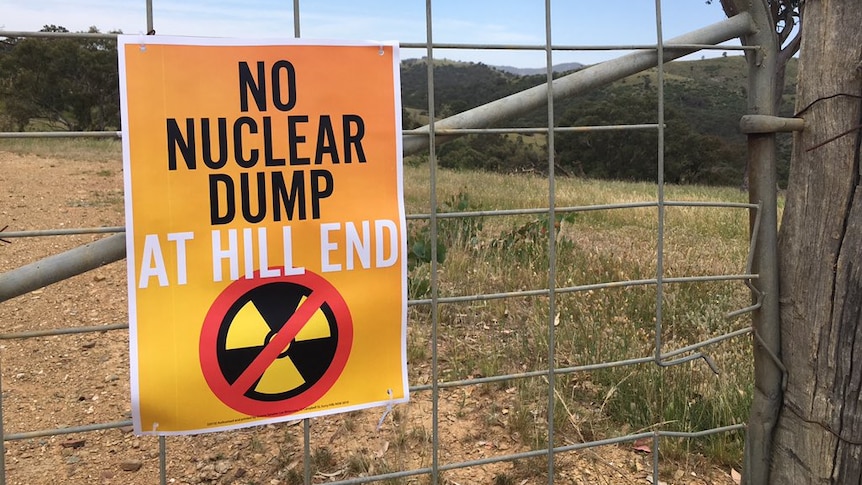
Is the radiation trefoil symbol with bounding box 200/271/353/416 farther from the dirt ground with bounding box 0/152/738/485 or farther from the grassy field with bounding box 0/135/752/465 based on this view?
the dirt ground with bounding box 0/152/738/485

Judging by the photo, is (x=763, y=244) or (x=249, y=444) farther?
(x=249, y=444)

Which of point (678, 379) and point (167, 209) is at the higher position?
point (167, 209)

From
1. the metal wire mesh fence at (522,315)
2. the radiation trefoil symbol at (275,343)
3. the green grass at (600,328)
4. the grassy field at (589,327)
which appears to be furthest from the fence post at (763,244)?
the radiation trefoil symbol at (275,343)

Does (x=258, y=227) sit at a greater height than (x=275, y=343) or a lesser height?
greater

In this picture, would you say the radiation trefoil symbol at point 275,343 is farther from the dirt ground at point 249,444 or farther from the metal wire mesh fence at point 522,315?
the dirt ground at point 249,444

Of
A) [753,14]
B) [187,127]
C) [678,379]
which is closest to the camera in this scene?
[187,127]

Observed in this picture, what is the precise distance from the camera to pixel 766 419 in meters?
1.88

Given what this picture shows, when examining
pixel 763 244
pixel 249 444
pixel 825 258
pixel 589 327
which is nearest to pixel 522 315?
pixel 589 327

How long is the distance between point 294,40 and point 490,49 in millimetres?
470

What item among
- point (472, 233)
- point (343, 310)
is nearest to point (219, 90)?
point (343, 310)

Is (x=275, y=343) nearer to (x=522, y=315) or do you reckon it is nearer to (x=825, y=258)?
(x=825, y=258)

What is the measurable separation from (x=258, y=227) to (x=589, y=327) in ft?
8.04

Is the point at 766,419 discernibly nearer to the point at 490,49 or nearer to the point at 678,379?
the point at 678,379

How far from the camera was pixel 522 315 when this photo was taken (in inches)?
158
